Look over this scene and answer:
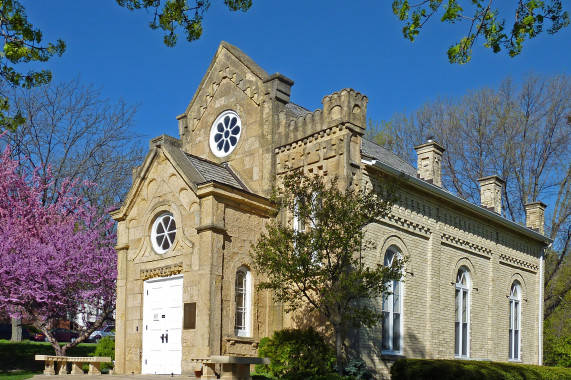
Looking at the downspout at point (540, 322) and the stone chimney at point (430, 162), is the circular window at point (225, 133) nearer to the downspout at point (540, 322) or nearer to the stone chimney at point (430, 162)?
the stone chimney at point (430, 162)

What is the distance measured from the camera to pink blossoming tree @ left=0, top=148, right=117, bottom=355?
72.4 feet

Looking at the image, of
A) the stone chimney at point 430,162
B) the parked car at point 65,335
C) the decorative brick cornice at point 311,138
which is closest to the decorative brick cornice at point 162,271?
the decorative brick cornice at point 311,138

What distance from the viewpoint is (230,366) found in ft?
48.7

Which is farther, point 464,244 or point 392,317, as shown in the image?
point 464,244

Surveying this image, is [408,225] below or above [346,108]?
below

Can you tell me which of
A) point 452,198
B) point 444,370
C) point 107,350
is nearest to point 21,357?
point 107,350

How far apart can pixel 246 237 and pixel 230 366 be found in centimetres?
402

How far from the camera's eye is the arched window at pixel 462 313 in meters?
22.2

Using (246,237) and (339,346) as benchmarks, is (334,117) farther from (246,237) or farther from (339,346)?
(339,346)

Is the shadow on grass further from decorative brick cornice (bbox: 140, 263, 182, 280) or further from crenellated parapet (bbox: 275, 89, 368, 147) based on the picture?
crenellated parapet (bbox: 275, 89, 368, 147)

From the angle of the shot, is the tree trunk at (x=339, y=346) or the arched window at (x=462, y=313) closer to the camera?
the tree trunk at (x=339, y=346)

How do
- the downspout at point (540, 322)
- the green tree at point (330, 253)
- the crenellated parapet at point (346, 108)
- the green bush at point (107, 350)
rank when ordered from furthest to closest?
the downspout at point (540, 322) < the green bush at point (107, 350) < the crenellated parapet at point (346, 108) < the green tree at point (330, 253)

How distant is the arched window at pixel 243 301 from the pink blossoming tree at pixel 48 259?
796 centimetres

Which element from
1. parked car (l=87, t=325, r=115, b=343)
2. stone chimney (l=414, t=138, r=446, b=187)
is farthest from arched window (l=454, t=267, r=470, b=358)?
parked car (l=87, t=325, r=115, b=343)
